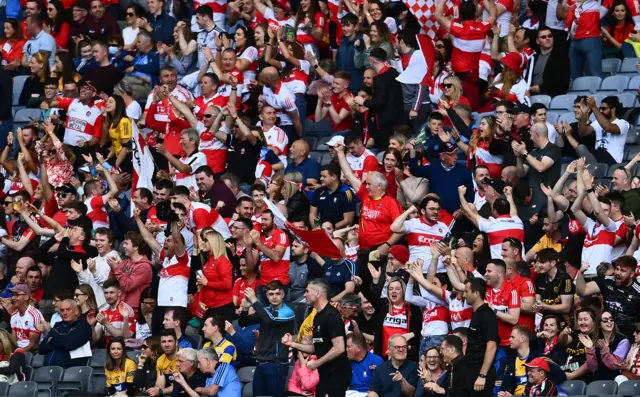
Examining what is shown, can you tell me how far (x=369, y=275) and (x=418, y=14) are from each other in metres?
4.20

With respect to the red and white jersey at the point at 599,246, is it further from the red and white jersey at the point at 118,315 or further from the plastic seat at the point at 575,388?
the red and white jersey at the point at 118,315

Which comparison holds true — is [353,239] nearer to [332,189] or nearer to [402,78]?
[332,189]

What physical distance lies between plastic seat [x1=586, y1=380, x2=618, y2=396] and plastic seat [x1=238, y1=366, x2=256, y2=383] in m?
3.16

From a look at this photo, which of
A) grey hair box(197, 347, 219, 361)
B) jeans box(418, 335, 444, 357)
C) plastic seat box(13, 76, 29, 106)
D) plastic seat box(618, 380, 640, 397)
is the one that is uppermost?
plastic seat box(618, 380, 640, 397)

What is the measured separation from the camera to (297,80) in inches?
760

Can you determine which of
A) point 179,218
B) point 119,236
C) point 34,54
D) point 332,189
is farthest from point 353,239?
point 34,54

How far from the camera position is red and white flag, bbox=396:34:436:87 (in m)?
18.2

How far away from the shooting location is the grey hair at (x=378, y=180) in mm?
16750

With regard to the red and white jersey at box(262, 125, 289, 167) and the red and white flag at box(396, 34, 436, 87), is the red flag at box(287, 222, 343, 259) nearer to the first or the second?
the red and white jersey at box(262, 125, 289, 167)

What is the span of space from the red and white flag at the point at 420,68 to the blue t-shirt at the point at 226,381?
4.42 meters

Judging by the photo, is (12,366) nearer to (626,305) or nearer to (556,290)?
(556,290)

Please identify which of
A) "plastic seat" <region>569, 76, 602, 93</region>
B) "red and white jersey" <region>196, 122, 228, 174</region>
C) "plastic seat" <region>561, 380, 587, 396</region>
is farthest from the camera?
"plastic seat" <region>569, 76, 602, 93</region>

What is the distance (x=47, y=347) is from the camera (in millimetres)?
16812

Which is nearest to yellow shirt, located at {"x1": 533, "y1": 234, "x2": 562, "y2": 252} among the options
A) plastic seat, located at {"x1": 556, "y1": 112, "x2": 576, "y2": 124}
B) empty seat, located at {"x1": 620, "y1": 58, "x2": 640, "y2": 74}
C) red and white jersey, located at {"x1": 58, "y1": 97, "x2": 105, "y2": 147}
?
plastic seat, located at {"x1": 556, "y1": 112, "x2": 576, "y2": 124}
